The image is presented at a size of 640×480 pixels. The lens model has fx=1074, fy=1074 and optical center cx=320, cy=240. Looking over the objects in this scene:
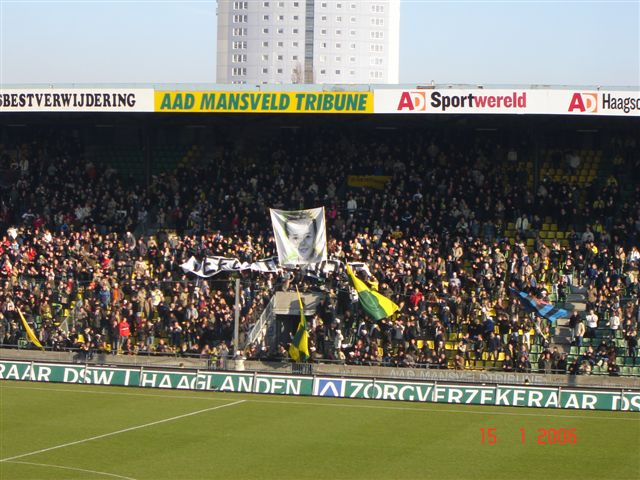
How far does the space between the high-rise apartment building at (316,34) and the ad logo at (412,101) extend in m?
151

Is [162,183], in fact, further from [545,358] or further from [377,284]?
[545,358]

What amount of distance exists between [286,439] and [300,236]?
14624 mm

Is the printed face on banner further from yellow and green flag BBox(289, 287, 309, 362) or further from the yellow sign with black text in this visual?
the yellow sign with black text

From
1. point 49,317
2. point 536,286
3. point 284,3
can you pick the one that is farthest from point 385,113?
point 284,3

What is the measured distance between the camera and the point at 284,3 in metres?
193

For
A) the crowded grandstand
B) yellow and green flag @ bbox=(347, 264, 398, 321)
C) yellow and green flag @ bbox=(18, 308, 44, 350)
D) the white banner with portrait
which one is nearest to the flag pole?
the crowded grandstand

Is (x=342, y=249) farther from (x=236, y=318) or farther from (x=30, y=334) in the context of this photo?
(x=30, y=334)

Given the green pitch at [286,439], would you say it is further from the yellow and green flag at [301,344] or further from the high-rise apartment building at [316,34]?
the high-rise apartment building at [316,34]

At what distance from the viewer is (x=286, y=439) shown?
28281 millimetres

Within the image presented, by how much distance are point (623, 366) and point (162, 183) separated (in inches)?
879

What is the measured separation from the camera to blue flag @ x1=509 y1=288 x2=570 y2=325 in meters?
38.4

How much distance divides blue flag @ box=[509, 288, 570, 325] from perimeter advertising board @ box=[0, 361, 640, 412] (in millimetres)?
4758

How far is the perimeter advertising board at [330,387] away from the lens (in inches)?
1330

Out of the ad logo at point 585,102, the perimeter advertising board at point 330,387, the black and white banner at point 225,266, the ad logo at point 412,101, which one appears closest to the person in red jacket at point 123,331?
the perimeter advertising board at point 330,387
